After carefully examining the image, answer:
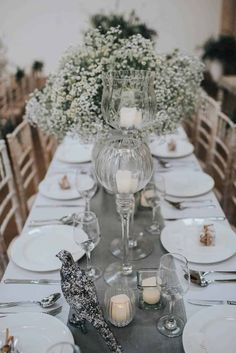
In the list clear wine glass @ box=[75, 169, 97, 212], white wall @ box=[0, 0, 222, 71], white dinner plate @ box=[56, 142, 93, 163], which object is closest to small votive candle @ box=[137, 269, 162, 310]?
clear wine glass @ box=[75, 169, 97, 212]

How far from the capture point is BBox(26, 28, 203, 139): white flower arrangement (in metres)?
1.45

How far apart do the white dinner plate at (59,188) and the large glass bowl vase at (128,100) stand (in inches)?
15.4

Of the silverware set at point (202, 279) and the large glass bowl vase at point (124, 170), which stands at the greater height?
the large glass bowl vase at point (124, 170)

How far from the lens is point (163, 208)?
166 cm

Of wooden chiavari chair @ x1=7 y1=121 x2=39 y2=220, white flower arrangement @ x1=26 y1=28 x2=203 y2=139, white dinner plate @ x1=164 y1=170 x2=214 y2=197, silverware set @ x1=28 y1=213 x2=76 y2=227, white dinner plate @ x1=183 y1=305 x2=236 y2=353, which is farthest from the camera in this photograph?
wooden chiavari chair @ x1=7 y1=121 x2=39 y2=220

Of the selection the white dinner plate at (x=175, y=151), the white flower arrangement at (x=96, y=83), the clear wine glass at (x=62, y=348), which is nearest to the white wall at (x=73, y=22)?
the white dinner plate at (x=175, y=151)

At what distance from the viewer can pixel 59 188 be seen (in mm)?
1855

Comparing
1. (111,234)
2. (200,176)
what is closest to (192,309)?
(111,234)

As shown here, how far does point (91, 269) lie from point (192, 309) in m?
0.36

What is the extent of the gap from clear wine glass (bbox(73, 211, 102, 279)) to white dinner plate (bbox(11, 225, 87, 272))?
19 millimetres

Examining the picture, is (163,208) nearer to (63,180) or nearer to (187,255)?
(187,255)

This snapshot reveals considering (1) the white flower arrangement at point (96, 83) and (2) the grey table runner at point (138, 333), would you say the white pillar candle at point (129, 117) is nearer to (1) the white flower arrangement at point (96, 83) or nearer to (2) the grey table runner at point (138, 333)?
(1) the white flower arrangement at point (96, 83)

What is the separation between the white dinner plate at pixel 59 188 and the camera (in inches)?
64.2

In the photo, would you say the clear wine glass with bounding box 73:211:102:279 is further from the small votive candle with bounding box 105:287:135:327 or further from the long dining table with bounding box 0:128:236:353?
the small votive candle with bounding box 105:287:135:327
